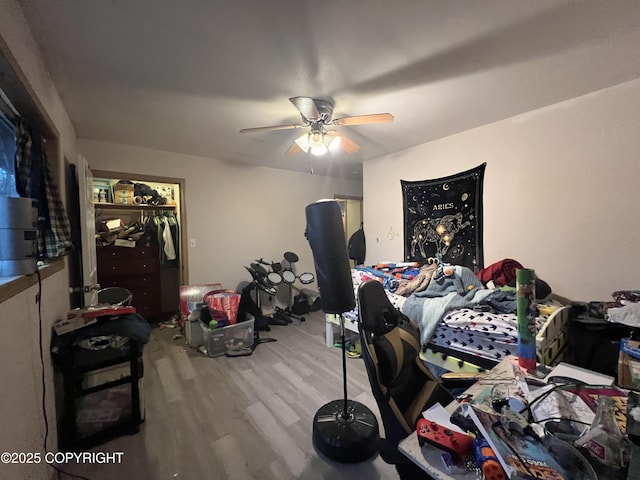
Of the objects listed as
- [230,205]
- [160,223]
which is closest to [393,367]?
[230,205]

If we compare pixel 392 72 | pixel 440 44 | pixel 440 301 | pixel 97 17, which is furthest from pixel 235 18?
pixel 440 301

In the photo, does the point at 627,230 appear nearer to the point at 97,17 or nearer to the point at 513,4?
the point at 513,4

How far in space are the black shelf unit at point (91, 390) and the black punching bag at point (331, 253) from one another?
1.36 metres

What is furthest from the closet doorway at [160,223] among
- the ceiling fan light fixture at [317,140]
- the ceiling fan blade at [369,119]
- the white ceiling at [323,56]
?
the ceiling fan blade at [369,119]

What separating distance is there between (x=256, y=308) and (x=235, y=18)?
3.13 meters

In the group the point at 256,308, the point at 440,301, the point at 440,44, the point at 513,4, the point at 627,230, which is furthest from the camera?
the point at 256,308

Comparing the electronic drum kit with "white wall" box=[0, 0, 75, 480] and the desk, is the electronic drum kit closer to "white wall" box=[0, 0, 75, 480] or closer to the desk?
"white wall" box=[0, 0, 75, 480]

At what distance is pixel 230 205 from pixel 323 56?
2.75 meters

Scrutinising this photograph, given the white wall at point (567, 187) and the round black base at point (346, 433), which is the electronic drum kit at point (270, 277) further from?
the white wall at point (567, 187)

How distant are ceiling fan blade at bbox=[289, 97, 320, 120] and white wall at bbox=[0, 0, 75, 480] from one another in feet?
4.40

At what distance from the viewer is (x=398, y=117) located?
8.25 ft

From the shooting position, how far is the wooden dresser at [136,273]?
3502mm

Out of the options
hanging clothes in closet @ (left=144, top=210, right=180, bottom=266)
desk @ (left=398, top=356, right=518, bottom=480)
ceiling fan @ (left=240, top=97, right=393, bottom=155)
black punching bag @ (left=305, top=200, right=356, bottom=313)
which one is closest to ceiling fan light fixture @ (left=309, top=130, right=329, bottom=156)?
ceiling fan @ (left=240, top=97, right=393, bottom=155)

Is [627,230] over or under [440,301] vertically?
over
